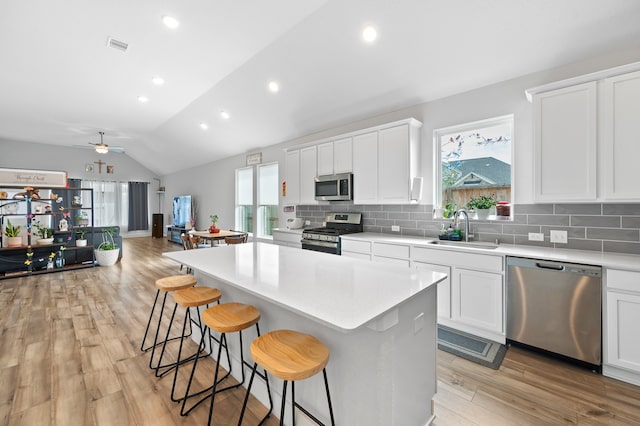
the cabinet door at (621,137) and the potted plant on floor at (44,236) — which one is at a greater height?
the cabinet door at (621,137)

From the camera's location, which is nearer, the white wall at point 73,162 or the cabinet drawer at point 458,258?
the cabinet drawer at point 458,258

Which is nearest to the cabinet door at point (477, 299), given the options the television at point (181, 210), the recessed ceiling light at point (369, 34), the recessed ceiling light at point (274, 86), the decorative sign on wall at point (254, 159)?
the recessed ceiling light at point (369, 34)

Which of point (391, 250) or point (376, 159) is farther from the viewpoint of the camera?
point (376, 159)

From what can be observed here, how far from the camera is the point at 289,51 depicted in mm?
3352

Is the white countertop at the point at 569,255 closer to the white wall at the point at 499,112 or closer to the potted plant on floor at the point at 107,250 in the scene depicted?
the white wall at the point at 499,112

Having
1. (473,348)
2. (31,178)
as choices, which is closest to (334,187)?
(473,348)

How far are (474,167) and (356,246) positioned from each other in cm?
167

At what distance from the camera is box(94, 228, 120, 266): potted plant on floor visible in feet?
19.9

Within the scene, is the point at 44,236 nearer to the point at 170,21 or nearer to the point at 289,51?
the point at 170,21

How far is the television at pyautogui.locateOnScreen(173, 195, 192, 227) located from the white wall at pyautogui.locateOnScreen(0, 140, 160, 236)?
215 cm

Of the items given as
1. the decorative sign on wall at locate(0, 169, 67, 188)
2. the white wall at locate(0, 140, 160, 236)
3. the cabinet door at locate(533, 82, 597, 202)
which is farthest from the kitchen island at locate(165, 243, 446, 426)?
the white wall at locate(0, 140, 160, 236)

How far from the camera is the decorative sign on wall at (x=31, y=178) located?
5.51 metres

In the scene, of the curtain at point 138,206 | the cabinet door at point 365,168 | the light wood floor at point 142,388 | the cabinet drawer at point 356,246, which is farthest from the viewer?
the curtain at point 138,206

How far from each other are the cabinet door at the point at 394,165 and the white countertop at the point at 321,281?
156 cm
